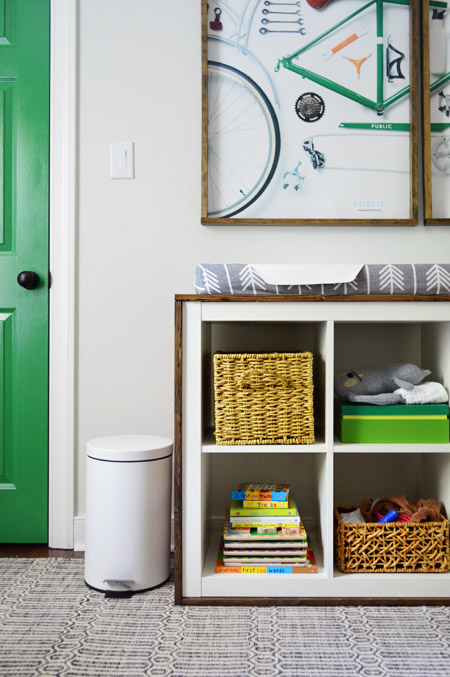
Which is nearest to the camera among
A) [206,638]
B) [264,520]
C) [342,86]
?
[206,638]

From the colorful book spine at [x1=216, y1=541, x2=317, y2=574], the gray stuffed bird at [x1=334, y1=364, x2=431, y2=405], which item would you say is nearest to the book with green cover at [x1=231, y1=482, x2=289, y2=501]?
the colorful book spine at [x1=216, y1=541, x2=317, y2=574]

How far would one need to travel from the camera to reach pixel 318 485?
61.2 inches

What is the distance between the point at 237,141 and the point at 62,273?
0.67 m

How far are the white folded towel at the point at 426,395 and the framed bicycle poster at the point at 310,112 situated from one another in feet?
1.81

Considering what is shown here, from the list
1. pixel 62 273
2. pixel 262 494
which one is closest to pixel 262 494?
pixel 262 494

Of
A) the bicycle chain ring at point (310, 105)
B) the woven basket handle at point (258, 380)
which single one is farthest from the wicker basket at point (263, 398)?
the bicycle chain ring at point (310, 105)

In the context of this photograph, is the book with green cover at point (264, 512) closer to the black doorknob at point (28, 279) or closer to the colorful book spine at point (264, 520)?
the colorful book spine at point (264, 520)

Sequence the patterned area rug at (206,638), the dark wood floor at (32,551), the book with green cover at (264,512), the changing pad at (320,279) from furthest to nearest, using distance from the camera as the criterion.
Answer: the dark wood floor at (32,551)
the book with green cover at (264,512)
the changing pad at (320,279)
the patterned area rug at (206,638)

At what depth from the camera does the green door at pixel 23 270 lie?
1.75 metres

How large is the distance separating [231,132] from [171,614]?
1328mm

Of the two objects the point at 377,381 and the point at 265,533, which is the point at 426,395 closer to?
the point at 377,381

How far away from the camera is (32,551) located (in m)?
1.73

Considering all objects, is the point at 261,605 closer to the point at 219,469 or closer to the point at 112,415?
the point at 219,469

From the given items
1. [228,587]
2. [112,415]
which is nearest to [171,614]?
[228,587]
